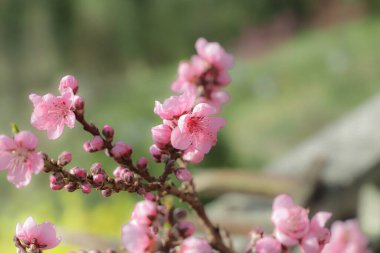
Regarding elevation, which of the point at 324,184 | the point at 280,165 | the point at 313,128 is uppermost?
the point at 313,128

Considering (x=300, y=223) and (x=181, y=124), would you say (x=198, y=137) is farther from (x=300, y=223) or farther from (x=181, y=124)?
(x=300, y=223)

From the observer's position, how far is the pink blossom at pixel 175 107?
30.0 inches

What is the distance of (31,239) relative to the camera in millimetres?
765

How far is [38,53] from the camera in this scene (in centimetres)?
1053

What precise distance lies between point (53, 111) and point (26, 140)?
5 cm

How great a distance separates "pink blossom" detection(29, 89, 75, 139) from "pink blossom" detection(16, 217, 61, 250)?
0.32 feet

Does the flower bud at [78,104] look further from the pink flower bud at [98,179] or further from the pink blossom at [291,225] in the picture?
the pink blossom at [291,225]

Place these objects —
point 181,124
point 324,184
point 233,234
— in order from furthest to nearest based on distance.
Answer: point 324,184, point 233,234, point 181,124

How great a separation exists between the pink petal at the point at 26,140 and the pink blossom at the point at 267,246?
0.90ft

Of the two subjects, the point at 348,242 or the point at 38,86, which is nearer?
the point at 348,242

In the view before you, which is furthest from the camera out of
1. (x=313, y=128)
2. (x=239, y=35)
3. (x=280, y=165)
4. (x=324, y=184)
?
(x=239, y=35)

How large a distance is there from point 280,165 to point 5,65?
8.34 m

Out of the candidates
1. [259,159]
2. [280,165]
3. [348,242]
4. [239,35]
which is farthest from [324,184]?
[239,35]

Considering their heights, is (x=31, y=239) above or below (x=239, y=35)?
below
